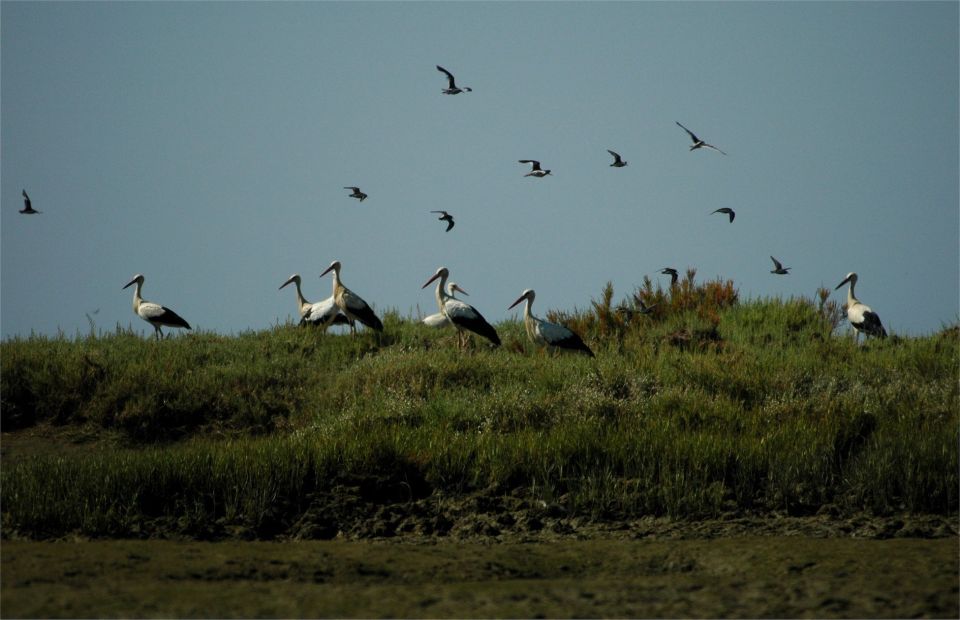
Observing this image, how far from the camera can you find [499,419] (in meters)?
13.4

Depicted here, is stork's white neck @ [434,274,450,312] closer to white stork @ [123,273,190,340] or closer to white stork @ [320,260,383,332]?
white stork @ [320,260,383,332]

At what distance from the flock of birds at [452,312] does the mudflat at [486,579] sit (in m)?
9.00

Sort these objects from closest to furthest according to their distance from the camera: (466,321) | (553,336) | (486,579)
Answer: (486,579) < (553,336) < (466,321)

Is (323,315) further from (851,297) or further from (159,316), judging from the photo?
(851,297)

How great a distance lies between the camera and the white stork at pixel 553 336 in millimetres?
17734

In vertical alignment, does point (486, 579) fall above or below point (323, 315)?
below

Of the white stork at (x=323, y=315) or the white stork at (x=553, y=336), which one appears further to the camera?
the white stork at (x=323, y=315)

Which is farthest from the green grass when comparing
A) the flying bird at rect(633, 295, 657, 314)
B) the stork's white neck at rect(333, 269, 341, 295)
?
the stork's white neck at rect(333, 269, 341, 295)

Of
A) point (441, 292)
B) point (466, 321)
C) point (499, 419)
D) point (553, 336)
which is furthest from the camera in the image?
point (441, 292)

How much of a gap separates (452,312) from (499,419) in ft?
19.2

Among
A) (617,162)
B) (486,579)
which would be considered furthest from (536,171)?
(486,579)

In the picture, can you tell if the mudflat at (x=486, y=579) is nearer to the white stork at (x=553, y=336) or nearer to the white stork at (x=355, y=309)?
the white stork at (x=553, y=336)

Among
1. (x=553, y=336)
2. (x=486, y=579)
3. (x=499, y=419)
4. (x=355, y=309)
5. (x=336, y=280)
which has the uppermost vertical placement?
(x=336, y=280)

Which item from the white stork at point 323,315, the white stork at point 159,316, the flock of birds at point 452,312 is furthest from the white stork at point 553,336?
the white stork at point 159,316
